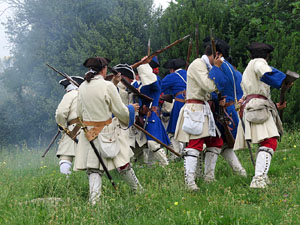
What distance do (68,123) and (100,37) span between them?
8523 mm

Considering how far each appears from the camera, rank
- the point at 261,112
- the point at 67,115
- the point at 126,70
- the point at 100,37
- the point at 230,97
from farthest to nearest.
Result: the point at 100,37, the point at 67,115, the point at 126,70, the point at 230,97, the point at 261,112

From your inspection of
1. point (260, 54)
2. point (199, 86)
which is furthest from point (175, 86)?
point (260, 54)

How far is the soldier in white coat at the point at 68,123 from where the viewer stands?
8148 millimetres

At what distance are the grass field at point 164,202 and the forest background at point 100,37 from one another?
5.11 metres

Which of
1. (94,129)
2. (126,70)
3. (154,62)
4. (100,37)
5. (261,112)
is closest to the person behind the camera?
(94,129)

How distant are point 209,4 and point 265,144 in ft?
27.7

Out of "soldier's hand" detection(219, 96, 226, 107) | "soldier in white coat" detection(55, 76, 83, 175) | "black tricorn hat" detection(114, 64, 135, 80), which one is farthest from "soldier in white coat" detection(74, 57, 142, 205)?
"soldier in white coat" detection(55, 76, 83, 175)

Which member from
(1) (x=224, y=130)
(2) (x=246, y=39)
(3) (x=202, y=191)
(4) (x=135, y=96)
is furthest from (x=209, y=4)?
(3) (x=202, y=191)

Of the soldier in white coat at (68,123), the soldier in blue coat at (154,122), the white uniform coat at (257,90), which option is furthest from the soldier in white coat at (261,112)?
the soldier in white coat at (68,123)

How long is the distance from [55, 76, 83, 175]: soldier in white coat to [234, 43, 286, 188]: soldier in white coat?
2.87 metres

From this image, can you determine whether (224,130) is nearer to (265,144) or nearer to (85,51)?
(265,144)

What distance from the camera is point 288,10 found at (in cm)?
1285

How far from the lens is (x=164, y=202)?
5.52 metres

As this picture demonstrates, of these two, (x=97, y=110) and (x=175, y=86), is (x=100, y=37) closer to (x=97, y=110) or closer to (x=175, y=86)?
(x=175, y=86)
